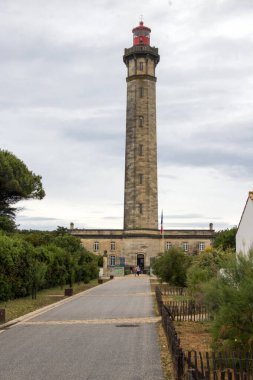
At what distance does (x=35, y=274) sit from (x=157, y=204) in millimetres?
49870

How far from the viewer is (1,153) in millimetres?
48656

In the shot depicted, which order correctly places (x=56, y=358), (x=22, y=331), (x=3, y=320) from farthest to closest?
(x=3, y=320) → (x=22, y=331) → (x=56, y=358)

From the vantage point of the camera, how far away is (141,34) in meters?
83.6

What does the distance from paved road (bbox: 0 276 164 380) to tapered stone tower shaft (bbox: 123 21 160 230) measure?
5738 cm

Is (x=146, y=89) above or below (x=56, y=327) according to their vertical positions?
above

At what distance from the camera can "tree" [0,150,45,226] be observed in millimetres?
47406

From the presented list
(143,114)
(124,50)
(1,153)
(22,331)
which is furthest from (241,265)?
(124,50)

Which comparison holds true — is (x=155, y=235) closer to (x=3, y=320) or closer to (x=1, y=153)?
(x=1, y=153)

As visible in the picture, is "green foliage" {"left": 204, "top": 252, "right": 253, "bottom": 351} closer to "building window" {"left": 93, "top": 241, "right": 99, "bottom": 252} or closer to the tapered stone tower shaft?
the tapered stone tower shaft

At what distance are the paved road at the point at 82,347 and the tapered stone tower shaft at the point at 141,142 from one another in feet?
188

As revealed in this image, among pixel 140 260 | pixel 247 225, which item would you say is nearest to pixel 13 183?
pixel 247 225

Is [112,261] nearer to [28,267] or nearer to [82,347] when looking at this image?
[28,267]

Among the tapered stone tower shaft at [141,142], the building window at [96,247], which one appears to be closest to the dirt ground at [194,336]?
the tapered stone tower shaft at [141,142]

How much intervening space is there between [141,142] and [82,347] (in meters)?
66.9
